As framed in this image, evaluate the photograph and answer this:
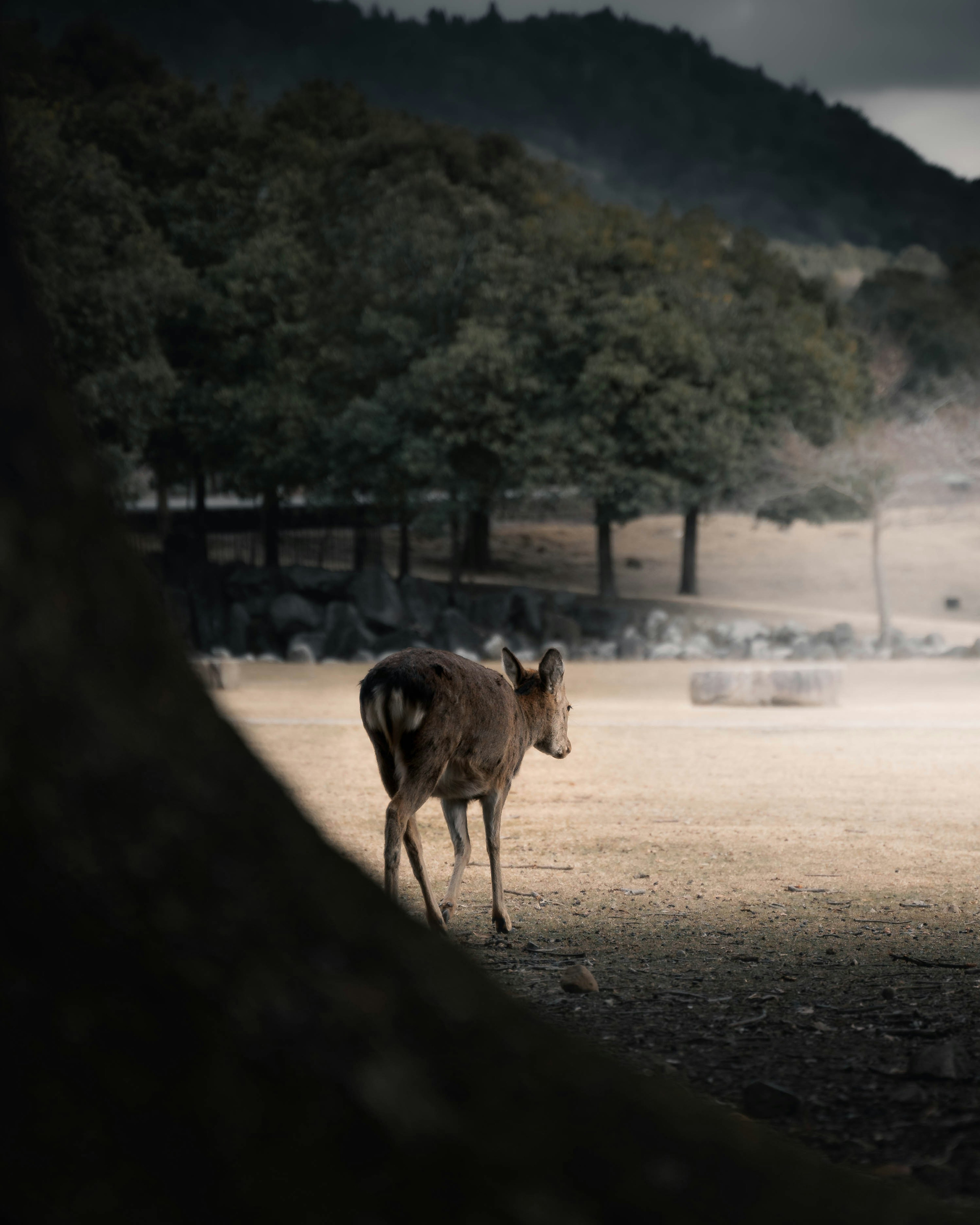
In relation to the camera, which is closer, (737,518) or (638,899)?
(638,899)

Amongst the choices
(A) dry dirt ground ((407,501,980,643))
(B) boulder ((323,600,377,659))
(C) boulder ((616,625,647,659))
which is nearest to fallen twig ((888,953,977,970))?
(C) boulder ((616,625,647,659))

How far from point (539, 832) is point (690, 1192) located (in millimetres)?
8139

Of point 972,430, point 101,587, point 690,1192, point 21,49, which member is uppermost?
point 21,49

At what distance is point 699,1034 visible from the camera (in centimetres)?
502

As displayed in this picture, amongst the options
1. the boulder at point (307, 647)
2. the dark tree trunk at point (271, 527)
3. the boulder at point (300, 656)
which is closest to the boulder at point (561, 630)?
the boulder at point (307, 647)

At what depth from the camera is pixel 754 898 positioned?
7836mm

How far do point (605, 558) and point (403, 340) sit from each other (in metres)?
8.96

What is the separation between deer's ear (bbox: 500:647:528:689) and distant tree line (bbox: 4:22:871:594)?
79.6ft

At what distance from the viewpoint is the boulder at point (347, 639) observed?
30500 mm

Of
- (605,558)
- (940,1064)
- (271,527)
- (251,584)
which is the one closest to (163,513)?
(271,527)

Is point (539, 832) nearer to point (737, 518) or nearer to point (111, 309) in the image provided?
point (111, 309)

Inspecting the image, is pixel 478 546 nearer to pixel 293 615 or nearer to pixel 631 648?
pixel 293 615

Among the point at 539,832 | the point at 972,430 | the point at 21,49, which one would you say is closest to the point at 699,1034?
the point at 539,832

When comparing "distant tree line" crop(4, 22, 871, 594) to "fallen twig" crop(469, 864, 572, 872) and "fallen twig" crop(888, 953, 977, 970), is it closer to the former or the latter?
"fallen twig" crop(469, 864, 572, 872)
